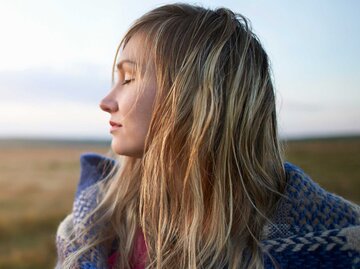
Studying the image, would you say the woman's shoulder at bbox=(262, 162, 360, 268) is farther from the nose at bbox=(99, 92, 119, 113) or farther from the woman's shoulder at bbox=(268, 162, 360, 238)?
the nose at bbox=(99, 92, 119, 113)

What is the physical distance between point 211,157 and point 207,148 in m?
0.04

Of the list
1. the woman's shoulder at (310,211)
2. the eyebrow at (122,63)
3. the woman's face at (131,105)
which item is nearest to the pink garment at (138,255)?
the woman's face at (131,105)

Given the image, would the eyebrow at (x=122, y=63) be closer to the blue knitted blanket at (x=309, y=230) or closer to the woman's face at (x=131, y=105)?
the woman's face at (x=131, y=105)

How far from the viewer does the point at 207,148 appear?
3.73 ft

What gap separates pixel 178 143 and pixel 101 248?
41cm

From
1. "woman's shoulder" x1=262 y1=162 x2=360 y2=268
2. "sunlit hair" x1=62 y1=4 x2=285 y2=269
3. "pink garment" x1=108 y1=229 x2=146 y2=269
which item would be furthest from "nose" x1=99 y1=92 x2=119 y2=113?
"woman's shoulder" x1=262 y1=162 x2=360 y2=268

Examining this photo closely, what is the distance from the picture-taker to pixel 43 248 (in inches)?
89.7

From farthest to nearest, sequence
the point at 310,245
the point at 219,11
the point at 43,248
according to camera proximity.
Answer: the point at 43,248 → the point at 219,11 → the point at 310,245

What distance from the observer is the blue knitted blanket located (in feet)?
3.45

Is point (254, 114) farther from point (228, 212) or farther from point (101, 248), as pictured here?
point (101, 248)

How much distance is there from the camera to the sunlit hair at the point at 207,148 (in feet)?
3.67

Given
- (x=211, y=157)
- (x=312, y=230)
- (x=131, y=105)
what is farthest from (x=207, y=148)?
(x=312, y=230)

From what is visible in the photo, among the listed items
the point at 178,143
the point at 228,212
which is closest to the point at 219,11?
the point at 178,143

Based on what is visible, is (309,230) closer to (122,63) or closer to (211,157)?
(211,157)
